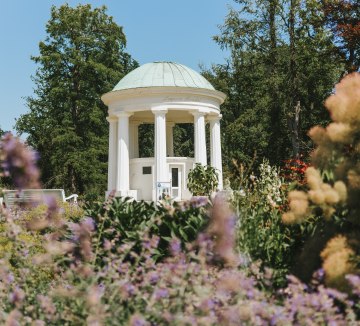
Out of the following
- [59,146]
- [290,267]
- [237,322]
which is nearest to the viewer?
[237,322]

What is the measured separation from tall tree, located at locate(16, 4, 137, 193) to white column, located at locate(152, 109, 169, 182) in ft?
34.5

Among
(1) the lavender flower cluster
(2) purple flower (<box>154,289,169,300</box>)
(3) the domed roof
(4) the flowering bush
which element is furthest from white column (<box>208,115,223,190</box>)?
(2) purple flower (<box>154,289,169,300</box>)

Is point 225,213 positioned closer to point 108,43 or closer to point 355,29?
point 355,29

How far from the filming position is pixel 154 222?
6.05 meters

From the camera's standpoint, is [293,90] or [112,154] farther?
[293,90]

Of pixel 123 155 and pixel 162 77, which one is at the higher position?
pixel 162 77

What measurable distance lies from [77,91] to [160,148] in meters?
15.2

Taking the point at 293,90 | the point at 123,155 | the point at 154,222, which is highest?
the point at 293,90

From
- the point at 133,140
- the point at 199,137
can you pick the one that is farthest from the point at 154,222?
the point at 133,140

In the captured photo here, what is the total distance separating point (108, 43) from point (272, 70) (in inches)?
617

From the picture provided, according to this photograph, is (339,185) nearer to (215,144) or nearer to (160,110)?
(160,110)

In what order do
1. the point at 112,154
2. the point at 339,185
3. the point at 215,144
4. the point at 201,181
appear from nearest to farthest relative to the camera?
the point at 339,185 → the point at 201,181 → the point at 112,154 → the point at 215,144

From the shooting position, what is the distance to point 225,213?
12.7 feet

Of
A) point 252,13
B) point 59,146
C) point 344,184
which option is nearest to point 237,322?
point 344,184
